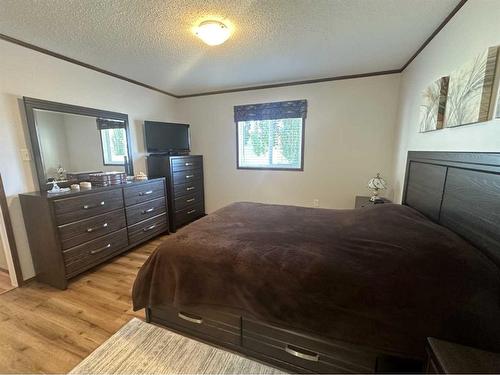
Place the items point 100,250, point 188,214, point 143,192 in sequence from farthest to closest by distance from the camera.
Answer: point 188,214 < point 143,192 < point 100,250

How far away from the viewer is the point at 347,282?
1.12 metres

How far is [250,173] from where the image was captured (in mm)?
3916

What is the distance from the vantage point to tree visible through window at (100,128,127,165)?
9.59 feet

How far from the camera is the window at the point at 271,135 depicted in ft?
11.5

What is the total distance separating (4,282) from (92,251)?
87 centimetres

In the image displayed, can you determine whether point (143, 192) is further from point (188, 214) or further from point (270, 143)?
point (270, 143)

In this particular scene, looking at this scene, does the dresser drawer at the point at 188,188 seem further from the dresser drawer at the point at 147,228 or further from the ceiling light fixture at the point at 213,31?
the ceiling light fixture at the point at 213,31

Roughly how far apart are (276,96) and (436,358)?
3.46 m

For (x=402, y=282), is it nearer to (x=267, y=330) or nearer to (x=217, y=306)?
(x=267, y=330)

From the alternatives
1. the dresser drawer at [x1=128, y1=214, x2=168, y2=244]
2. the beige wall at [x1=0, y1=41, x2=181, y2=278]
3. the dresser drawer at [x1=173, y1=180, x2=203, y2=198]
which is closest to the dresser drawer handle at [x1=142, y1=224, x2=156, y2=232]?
the dresser drawer at [x1=128, y1=214, x2=168, y2=244]

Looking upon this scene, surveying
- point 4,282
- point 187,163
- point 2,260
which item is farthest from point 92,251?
point 187,163

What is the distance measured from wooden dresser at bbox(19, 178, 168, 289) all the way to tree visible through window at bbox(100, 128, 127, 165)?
576mm

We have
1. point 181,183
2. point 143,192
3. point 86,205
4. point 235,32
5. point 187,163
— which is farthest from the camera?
point 187,163

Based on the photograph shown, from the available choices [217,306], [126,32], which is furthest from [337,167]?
[126,32]
